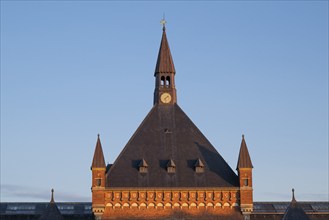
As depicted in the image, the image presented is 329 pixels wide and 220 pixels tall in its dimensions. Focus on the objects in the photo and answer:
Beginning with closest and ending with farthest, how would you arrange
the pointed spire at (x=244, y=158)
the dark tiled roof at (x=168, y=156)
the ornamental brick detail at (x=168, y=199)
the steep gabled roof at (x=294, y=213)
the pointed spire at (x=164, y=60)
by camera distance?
the ornamental brick detail at (x=168, y=199), the dark tiled roof at (x=168, y=156), the pointed spire at (x=244, y=158), the steep gabled roof at (x=294, y=213), the pointed spire at (x=164, y=60)

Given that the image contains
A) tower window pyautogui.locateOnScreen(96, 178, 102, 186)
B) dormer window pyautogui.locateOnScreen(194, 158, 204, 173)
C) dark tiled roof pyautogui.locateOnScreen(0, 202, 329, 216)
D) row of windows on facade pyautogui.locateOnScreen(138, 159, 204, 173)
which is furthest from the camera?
dark tiled roof pyautogui.locateOnScreen(0, 202, 329, 216)

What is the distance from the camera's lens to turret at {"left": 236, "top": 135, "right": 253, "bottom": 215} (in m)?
84.6

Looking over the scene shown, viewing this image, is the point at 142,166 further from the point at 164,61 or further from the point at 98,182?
the point at 164,61

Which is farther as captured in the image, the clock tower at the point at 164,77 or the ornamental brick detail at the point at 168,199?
the clock tower at the point at 164,77

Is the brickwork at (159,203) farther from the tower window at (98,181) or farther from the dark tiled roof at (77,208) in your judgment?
the dark tiled roof at (77,208)

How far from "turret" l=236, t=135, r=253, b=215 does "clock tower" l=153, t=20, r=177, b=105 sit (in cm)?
1148

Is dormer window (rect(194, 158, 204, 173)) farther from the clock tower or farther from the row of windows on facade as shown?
the clock tower

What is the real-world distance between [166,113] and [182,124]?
2.50 meters

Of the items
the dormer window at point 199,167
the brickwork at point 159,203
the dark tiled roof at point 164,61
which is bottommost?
the brickwork at point 159,203

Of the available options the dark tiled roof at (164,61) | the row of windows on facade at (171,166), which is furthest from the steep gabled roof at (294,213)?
the dark tiled roof at (164,61)

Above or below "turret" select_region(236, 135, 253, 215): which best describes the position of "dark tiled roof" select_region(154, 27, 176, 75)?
above

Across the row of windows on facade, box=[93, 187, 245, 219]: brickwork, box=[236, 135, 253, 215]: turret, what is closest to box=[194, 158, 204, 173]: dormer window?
the row of windows on facade

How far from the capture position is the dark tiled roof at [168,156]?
3361 inches

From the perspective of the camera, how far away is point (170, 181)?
85.2 metres
